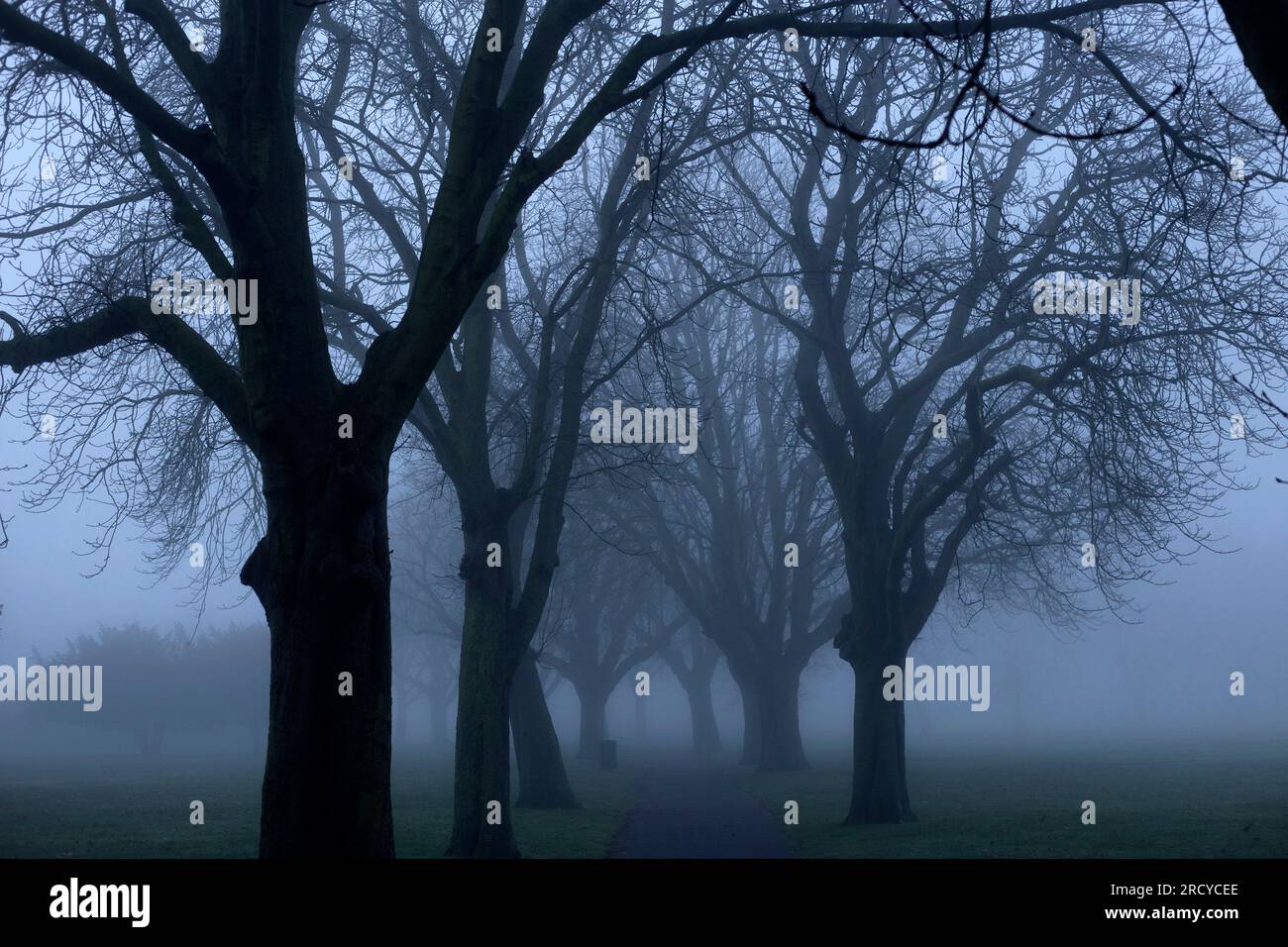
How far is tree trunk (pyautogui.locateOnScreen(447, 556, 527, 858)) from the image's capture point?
44.6 feet

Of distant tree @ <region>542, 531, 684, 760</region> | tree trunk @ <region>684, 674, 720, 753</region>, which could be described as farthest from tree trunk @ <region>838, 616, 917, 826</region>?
tree trunk @ <region>684, 674, 720, 753</region>

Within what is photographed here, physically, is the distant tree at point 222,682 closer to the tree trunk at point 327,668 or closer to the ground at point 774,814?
the ground at point 774,814

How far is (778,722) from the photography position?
33594 millimetres

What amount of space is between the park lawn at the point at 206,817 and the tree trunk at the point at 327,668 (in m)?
7.39

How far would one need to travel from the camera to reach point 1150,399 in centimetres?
1410

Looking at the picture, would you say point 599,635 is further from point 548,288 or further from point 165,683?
point 165,683

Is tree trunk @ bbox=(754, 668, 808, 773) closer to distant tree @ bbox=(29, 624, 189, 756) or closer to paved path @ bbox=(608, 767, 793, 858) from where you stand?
paved path @ bbox=(608, 767, 793, 858)

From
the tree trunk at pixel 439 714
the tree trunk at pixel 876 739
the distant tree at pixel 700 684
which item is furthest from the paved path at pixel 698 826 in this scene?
the tree trunk at pixel 439 714

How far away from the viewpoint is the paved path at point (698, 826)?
1412 centimetres

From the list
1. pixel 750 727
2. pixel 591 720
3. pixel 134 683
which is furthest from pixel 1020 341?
pixel 134 683
